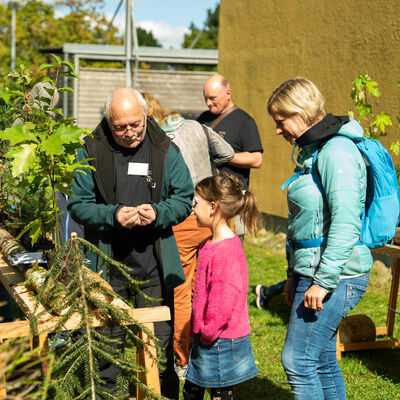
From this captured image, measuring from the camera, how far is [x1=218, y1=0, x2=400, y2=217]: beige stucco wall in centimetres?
782

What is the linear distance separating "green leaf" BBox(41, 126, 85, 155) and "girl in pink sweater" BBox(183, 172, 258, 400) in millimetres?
988

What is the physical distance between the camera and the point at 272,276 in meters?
A: 8.13

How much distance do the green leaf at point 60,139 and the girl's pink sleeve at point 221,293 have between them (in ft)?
3.30

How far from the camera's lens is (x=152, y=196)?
3738 millimetres

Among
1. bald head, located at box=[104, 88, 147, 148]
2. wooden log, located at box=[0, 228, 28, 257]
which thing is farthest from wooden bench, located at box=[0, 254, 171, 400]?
bald head, located at box=[104, 88, 147, 148]

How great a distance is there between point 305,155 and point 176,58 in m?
12.5

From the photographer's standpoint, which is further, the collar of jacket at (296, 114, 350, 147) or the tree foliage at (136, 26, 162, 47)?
the tree foliage at (136, 26, 162, 47)

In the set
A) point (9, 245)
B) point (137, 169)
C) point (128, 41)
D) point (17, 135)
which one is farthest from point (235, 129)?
point (128, 41)

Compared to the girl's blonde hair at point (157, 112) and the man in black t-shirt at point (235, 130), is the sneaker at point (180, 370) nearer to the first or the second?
the man in black t-shirt at point (235, 130)

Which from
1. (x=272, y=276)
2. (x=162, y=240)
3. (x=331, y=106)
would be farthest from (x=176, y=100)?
(x=162, y=240)

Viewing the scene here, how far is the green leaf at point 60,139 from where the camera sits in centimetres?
278

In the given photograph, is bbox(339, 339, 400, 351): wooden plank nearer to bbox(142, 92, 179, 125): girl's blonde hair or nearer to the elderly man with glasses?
the elderly man with glasses

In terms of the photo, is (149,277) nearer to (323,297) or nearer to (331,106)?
(323,297)

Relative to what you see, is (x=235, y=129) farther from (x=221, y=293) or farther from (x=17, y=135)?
(x=17, y=135)
